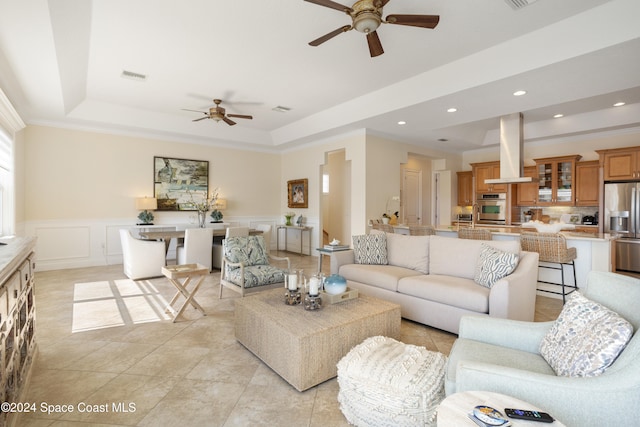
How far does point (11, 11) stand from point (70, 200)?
4.41 m

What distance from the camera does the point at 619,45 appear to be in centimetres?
301

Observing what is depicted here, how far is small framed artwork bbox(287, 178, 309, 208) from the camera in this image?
818cm

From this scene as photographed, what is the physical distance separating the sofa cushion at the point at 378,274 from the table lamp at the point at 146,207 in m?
4.51

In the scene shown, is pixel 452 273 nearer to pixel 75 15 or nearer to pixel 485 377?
pixel 485 377

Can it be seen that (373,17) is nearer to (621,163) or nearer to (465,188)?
(621,163)

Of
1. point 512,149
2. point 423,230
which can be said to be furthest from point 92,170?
point 512,149

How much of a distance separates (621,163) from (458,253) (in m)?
4.94

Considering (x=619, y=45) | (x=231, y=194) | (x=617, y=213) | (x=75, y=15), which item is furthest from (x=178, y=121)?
(x=617, y=213)

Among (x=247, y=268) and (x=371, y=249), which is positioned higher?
(x=371, y=249)

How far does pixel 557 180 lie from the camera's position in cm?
697

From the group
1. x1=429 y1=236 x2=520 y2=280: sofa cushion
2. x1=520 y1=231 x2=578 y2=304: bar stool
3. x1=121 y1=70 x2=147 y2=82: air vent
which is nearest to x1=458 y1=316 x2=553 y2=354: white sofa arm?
x1=429 y1=236 x2=520 y2=280: sofa cushion

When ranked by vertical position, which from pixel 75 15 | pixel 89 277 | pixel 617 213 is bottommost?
pixel 89 277

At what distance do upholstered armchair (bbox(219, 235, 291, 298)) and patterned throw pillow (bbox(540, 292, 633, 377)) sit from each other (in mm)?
2735

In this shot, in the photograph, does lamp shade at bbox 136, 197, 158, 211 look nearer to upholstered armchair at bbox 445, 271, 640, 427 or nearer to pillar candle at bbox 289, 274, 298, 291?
pillar candle at bbox 289, 274, 298, 291
